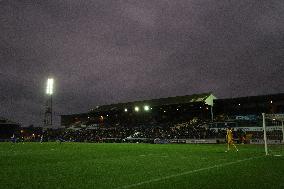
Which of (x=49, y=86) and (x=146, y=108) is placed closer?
(x=49, y=86)

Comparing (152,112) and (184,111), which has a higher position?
(152,112)

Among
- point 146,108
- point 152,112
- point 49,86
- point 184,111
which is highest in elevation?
point 49,86

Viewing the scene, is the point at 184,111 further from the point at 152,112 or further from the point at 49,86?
the point at 49,86

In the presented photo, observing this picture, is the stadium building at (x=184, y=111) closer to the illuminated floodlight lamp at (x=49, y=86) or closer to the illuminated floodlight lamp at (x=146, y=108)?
the illuminated floodlight lamp at (x=146, y=108)

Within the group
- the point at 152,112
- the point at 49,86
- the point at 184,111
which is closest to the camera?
the point at 184,111

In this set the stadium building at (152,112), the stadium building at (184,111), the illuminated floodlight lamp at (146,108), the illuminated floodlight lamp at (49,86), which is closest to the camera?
the stadium building at (184,111)

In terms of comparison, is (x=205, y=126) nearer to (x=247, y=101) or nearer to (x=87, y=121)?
(x=247, y=101)

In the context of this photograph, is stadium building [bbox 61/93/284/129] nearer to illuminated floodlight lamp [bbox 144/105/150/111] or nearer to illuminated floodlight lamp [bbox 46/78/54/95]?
illuminated floodlight lamp [bbox 144/105/150/111]

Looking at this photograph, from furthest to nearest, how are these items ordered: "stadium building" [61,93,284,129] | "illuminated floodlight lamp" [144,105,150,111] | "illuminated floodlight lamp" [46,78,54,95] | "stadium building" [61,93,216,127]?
"illuminated floodlight lamp" [144,105,150,111]
"illuminated floodlight lamp" [46,78,54,95]
"stadium building" [61,93,216,127]
"stadium building" [61,93,284,129]

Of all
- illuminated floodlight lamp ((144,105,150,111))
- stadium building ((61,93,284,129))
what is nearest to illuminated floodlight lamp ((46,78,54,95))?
stadium building ((61,93,284,129))

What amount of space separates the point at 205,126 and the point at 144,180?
2143 inches

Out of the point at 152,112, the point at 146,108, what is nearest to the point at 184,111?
the point at 152,112

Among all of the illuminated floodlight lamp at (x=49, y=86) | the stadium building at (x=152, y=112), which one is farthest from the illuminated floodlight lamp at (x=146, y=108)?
the illuminated floodlight lamp at (x=49, y=86)

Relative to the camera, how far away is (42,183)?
341 inches
